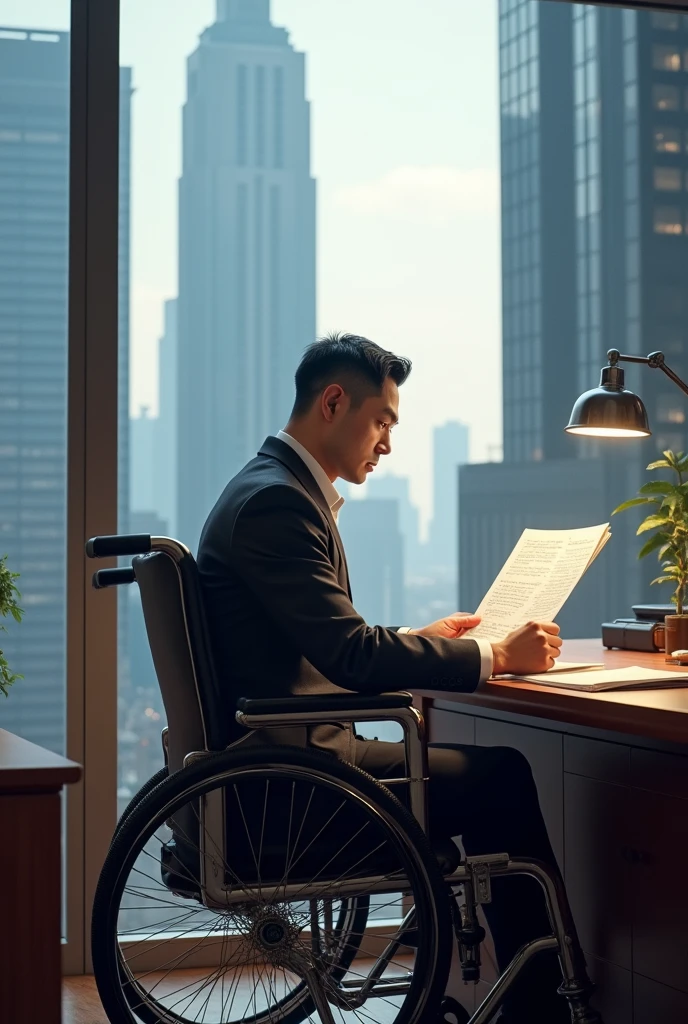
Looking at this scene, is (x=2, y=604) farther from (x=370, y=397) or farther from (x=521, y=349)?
(x=521, y=349)

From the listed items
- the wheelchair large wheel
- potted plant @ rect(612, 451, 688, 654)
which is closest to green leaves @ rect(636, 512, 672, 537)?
potted plant @ rect(612, 451, 688, 654)

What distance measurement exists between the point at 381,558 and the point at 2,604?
103cm

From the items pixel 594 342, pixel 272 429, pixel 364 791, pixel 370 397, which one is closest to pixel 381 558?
pixel 272 429

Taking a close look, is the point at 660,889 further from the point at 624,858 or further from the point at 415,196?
the point at 415,196

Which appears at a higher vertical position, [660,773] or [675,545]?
[675,545]

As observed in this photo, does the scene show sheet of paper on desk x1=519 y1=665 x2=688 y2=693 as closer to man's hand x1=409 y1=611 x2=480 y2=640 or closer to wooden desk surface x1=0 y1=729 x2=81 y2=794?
man's hand x1=409 y1=611 x2=480 y2=640

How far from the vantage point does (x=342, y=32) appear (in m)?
3.11

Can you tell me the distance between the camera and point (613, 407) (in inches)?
96.3

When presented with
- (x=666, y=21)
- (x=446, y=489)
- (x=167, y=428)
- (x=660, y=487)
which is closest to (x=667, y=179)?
(x=666, y=21)

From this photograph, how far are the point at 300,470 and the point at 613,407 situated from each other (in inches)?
30.9

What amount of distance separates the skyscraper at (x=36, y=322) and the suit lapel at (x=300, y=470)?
3.22ft

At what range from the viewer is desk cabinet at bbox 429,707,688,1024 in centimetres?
182

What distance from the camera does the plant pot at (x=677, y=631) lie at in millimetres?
2209

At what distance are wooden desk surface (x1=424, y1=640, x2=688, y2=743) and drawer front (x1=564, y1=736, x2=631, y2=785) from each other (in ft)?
0.56
